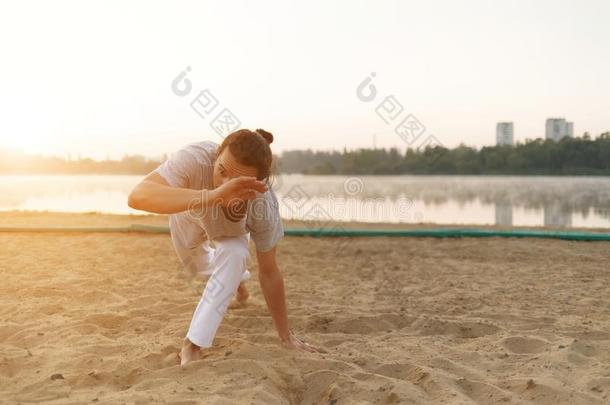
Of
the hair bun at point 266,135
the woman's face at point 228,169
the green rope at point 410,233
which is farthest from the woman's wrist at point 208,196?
the green rope at point 410,233

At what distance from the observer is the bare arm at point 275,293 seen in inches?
115

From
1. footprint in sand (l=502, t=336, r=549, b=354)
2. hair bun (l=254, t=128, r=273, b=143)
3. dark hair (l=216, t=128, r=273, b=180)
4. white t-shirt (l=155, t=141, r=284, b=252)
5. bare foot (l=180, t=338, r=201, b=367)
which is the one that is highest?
hair bun (l=254, t=128, r=273, b=143)

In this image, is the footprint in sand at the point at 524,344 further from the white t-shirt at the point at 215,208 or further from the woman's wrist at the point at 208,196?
the woman's wrist at the point at 208,196

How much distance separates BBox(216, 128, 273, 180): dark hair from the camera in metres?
2.46

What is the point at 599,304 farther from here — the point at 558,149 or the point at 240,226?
the point at 558,149

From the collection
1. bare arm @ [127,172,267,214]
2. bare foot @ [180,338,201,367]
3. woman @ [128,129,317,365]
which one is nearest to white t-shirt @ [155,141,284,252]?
woman @ [128,129,317,365]

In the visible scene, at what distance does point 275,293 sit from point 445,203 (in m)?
12.9

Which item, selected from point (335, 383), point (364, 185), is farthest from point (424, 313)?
point (364, 185)

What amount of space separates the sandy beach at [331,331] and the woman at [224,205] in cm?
20

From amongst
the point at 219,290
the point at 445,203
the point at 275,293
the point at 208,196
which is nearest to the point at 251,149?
the point at 208,196

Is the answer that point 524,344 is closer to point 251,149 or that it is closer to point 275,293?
point 275,293

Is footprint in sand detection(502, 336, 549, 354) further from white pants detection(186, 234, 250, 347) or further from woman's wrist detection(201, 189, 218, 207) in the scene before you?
woman's wrist detection(201, 189, 218, 207)

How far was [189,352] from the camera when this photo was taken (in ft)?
8.80

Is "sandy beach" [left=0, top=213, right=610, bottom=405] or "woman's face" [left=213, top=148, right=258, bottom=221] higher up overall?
"woman's face" [left=213, top=148, right=258, bottom=221]
